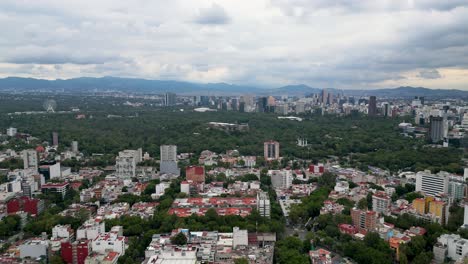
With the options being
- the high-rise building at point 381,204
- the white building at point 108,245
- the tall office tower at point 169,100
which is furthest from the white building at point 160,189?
the tall office tower at point 169,100

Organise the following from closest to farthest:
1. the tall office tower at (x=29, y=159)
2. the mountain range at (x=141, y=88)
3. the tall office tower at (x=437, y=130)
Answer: the tall office tower at (x=29, y=159) < the tall office tower at (x=437, y=130) < the mountain range at (x=141, y=88)

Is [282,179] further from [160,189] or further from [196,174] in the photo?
[160,189]

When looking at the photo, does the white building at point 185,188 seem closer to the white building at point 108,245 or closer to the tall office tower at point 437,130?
the white building at point 108,245

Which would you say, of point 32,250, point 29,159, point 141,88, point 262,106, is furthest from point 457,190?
point 141,88

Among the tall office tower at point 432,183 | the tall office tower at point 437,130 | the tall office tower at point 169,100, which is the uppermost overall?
the tall office tower at point 169,100

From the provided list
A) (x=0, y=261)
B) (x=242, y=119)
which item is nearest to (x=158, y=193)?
(x=0, y=261)

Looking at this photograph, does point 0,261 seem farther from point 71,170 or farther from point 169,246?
point 71,170
